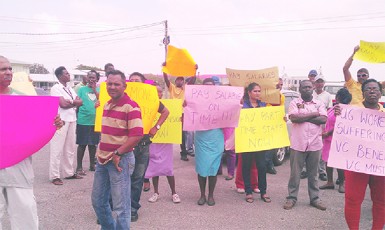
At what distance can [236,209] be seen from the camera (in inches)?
190

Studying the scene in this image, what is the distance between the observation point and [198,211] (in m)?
4.68

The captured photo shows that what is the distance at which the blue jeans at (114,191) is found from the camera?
3279mm

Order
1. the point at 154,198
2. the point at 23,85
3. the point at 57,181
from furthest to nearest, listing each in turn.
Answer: the point at 57,181 → the point at 154,198 → the point at 23,85

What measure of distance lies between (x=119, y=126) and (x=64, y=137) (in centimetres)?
327

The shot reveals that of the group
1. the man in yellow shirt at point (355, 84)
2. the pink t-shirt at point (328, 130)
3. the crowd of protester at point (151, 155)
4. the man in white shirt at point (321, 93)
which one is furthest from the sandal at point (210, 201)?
the man in white shirt at point (321, 93)

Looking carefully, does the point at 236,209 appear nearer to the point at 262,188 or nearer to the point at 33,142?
the point at 262,188

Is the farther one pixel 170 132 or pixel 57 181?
pixel 57 181

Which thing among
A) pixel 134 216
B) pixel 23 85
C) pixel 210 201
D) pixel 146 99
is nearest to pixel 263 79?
pixel 210 201

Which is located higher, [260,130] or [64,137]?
[260,130]

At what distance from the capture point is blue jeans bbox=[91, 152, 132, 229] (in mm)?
3279

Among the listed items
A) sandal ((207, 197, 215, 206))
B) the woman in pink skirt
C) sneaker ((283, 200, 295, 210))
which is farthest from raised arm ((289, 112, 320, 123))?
the woman in pink skirt

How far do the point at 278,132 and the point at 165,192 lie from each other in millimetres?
2150

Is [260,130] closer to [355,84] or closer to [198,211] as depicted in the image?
[198,211]

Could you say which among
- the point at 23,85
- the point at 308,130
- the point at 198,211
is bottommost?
the point at 198,211
